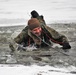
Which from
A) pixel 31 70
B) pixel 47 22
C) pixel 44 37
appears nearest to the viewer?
pixel 31 70

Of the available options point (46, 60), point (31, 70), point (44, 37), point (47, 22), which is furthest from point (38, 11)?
point (31, 70)

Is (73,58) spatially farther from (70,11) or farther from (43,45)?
(70,11)

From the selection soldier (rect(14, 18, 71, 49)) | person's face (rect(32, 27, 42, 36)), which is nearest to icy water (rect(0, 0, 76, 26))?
soldier (rect(14, 18, 71, 49))

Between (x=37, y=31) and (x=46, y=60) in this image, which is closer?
(x=46, y=60)

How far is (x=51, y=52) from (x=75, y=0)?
25.1 ft

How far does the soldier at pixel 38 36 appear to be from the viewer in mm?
6527

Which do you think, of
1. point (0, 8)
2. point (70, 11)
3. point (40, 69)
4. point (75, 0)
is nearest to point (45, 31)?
point (40, 69)

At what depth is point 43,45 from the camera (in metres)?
6.76

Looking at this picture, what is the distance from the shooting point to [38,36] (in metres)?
6.56

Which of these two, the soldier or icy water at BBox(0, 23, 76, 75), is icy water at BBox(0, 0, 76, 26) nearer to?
icy water at BBox(0, 23, 76, 75)

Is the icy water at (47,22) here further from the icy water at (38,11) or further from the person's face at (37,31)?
the person's face at (37,31)

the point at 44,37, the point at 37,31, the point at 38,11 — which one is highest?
the point at 38,11

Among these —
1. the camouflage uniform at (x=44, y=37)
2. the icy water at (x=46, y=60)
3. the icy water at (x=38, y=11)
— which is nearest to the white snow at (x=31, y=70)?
the icy water at (x=46, y=60)

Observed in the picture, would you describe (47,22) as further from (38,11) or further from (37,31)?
(37,31)
